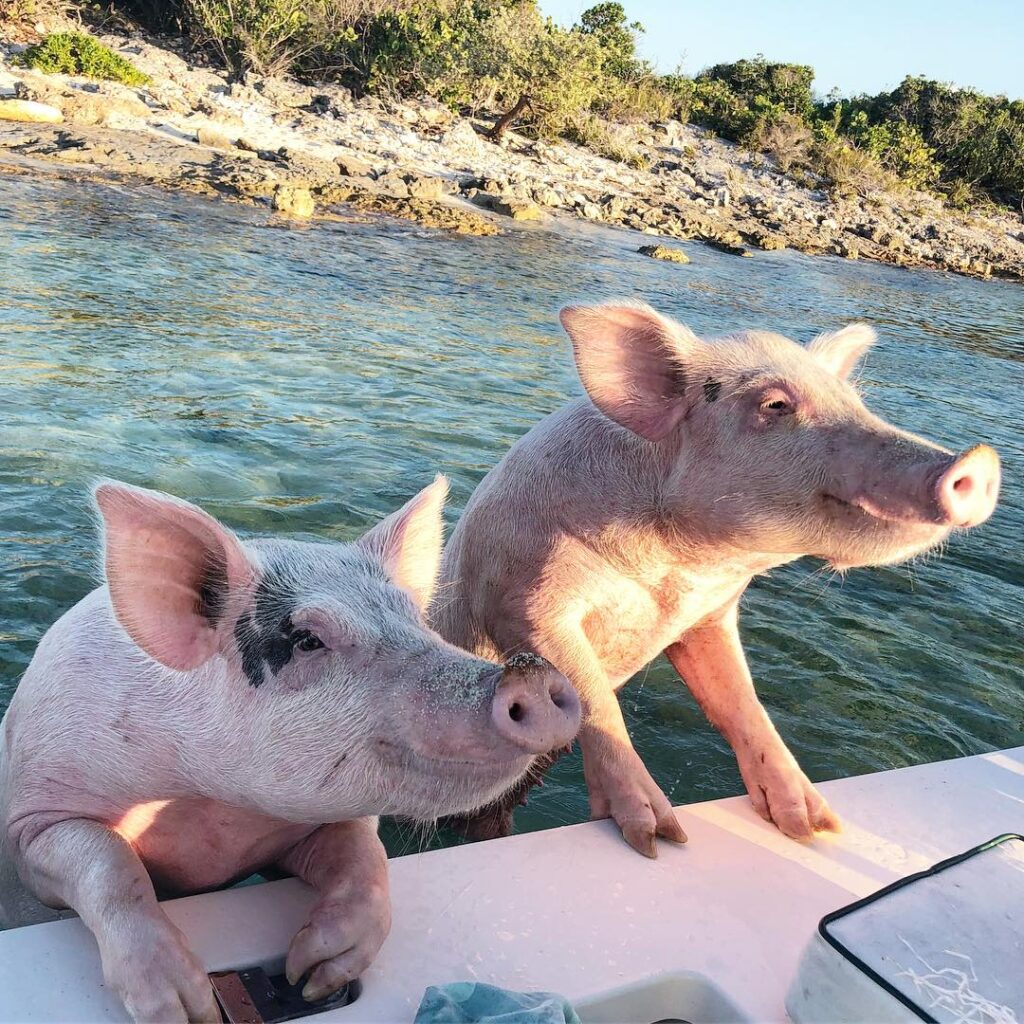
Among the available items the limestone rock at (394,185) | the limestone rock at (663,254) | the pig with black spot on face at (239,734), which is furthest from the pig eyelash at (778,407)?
the limestone rock at (394,185)

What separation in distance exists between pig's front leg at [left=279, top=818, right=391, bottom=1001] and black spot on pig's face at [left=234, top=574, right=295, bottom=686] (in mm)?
487

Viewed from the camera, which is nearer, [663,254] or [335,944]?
[335,944]

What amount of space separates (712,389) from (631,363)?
0.26 meters

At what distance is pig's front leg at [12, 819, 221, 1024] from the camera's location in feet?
6.86

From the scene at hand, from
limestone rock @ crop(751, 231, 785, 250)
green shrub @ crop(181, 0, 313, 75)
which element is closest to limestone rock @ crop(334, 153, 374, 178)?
green shrub @ crop(181, 0, 313, 75)

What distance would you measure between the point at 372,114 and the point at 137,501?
27197mm

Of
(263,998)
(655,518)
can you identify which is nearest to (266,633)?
(263,998)

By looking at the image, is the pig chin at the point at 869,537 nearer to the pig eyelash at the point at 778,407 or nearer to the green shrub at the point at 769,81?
the pig eyelash at the point at 778,407

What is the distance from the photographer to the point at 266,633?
2410 millimetres

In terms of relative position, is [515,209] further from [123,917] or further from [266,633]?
[123,917]

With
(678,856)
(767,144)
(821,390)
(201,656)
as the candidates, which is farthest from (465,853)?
(767,144)

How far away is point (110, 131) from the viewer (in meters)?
21.7

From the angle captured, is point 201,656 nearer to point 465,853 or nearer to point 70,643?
point 70,643

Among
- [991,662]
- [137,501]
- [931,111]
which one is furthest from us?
[931,111]
